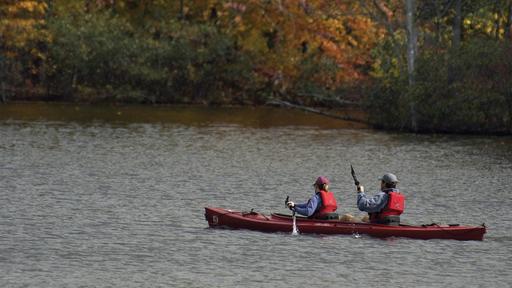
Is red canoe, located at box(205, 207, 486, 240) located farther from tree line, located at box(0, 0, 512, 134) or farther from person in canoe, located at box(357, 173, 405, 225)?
tree line, located at box(0, 0, 512, 134)

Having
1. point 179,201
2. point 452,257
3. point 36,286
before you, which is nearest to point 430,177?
point 179,201

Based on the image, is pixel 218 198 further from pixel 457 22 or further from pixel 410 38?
pixel 457 22

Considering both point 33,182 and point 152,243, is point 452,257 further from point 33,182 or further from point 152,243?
point 33,182

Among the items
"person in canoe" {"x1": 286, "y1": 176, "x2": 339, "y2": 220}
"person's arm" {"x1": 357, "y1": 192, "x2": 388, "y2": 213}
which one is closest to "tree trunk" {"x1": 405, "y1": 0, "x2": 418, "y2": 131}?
"person in canoe" {"x1": 286, "y1": 176, "x2": 339, "y2": 220}

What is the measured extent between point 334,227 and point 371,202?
1135mm

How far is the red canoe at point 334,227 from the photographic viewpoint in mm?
29641

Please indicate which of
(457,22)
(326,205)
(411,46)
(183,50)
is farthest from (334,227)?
(183,50)

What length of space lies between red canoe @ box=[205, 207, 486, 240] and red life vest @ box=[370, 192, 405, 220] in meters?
0.30

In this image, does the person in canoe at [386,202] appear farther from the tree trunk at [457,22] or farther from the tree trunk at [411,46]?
the tree trunk at [457,22]

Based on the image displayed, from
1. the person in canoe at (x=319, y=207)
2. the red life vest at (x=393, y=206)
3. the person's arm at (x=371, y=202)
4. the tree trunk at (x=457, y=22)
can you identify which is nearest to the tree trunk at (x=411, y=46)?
the tree trunk at (x=457, y=22)

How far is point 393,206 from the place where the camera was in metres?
29.7

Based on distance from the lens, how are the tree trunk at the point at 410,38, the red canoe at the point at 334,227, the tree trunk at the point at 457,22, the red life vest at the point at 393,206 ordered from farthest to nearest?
the tree trunk at the point at 457,22, the tree trunk at the point at 410,38, the red canoe at the point at 334,227, the red life vest at the point at 393,206

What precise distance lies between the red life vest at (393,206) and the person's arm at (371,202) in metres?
0.11

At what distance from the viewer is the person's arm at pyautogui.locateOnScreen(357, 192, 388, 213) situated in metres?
29.6
